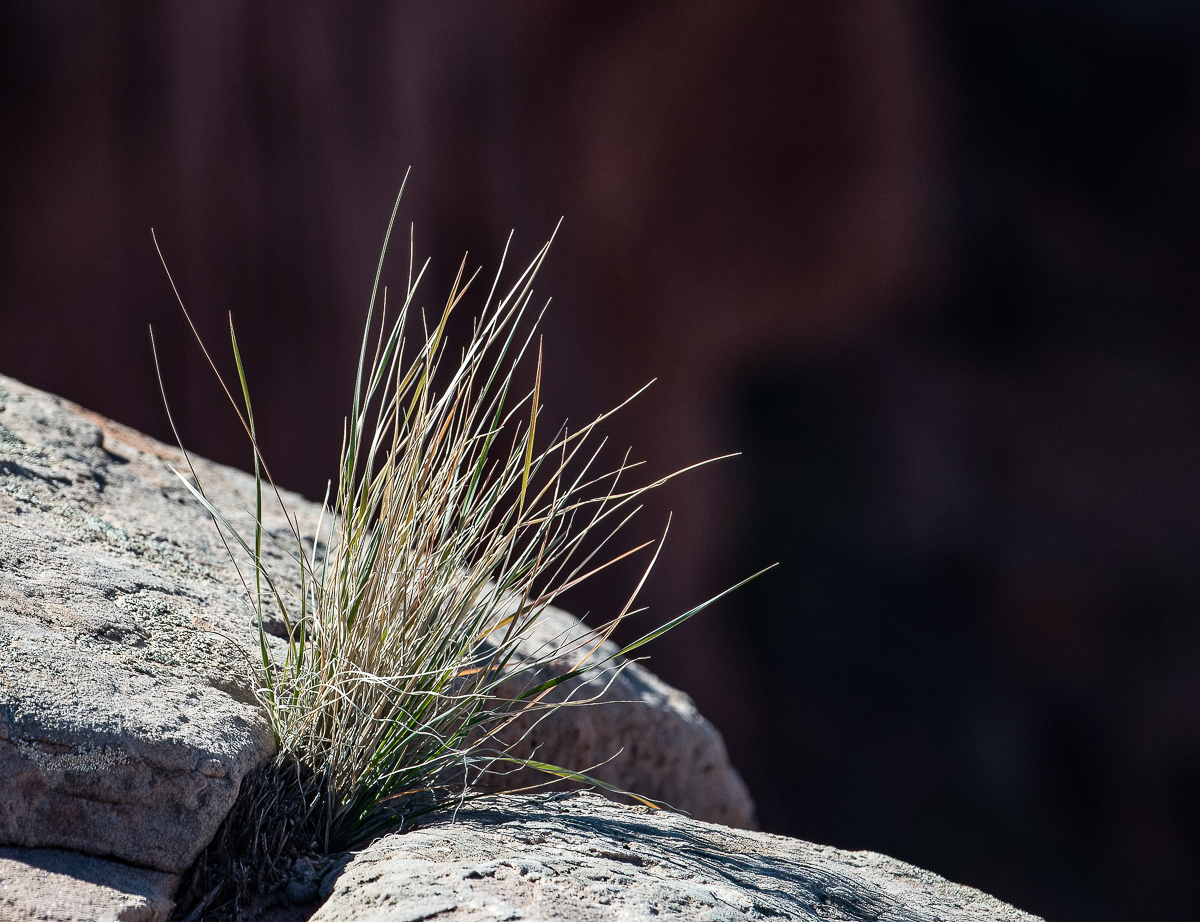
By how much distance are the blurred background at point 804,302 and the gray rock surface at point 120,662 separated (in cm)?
364

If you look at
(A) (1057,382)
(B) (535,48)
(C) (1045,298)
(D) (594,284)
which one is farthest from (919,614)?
(B) (535,48)

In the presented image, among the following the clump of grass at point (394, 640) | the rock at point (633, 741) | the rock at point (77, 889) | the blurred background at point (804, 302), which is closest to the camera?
the rock at point (77, 889)

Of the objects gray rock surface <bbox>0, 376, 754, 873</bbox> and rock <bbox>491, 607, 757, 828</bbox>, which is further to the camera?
rock <bbox>491, 607, 757, 828</bbox>

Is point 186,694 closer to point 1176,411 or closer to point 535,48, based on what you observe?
point 535,48

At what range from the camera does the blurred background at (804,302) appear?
522 cm

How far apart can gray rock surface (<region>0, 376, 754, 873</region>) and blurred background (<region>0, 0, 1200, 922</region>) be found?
3.64 metres

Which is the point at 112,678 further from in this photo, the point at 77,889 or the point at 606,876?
the point at 606,876

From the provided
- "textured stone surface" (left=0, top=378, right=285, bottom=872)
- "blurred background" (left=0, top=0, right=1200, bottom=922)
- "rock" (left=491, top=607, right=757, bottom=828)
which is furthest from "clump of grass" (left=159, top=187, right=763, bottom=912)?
"blurred background" (left=0, top=0, right=1200, bottom=922)

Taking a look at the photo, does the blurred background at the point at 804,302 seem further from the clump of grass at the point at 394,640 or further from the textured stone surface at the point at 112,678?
the clump of grass at the point at 394,640

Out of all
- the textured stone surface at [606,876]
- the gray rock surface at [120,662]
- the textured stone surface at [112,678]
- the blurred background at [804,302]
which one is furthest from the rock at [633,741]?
Result: the blurred background at [804,302]

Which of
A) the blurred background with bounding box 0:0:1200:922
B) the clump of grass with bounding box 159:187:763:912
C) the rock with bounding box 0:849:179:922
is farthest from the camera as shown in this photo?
the blurred background with bounding box 0:0:1200:922

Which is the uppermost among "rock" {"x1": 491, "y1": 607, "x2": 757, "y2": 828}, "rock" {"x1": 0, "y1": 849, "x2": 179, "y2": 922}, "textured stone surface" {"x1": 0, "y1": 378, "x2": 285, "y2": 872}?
"textured stone surface" {"x1": 0, "y1": 378, "x2": 285, "y2": 872}

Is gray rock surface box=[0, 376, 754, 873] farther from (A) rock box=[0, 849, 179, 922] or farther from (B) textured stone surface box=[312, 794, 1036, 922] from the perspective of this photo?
(B) textured stone surface box=[312, 794, 1036, 922]

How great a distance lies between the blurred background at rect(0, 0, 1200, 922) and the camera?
522 cm
